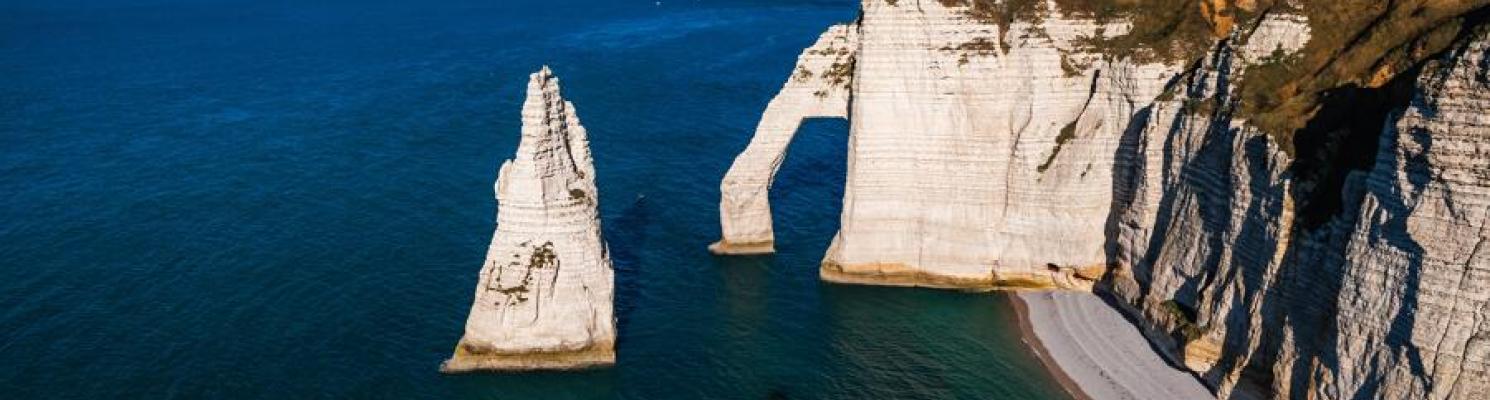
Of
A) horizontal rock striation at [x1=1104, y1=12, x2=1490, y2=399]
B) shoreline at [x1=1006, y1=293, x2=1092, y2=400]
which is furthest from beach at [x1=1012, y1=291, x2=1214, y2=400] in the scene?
horizontal rock striation at [x1=1104, y1=12, x2=1490, y2=399]

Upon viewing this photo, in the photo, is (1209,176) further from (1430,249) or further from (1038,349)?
(1430,249)

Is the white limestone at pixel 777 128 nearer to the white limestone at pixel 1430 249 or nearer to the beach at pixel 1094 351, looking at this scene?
the beach at pixel 1094 351

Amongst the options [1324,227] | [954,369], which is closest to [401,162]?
[954,369]

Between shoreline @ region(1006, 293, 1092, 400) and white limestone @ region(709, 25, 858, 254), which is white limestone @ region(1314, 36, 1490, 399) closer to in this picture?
shoreline @ region(1006, 293, 1092, 400)

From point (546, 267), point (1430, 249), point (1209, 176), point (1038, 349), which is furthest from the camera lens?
point (1038, 349)

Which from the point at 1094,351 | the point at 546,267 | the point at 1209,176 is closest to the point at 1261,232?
the point at 1209,176

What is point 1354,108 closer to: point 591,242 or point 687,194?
point 591,242
